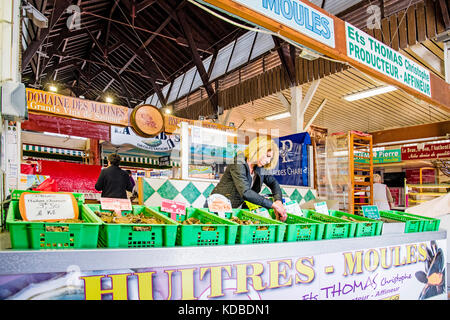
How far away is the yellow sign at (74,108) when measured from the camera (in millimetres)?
5823

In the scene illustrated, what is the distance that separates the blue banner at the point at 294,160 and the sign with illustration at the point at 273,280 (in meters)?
4.33

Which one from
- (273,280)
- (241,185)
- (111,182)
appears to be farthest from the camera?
(111,182)

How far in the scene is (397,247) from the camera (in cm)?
245

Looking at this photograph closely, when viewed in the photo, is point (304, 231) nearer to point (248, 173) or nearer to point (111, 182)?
point (248, 173)

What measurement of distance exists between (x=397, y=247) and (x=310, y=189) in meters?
4.53

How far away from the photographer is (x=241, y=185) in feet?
8.40

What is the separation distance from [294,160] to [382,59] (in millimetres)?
3702

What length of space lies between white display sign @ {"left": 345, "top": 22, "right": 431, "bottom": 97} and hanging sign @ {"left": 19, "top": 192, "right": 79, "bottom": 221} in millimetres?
3037

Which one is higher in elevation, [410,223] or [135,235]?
[135,235]

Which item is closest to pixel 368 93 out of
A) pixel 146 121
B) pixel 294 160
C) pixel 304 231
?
pixel 294 160

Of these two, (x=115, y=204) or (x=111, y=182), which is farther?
(x=111, y=182)

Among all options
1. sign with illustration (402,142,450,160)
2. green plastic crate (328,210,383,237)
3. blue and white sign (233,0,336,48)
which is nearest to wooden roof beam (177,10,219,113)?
blue and white sign (233,0,336,48)

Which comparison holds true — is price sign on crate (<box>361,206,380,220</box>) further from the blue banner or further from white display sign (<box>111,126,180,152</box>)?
white display sign (<box>111,126,180,152</box>)

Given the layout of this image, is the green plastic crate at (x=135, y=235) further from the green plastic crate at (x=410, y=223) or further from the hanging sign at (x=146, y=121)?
the hanging sign at (x=146, y=121)
